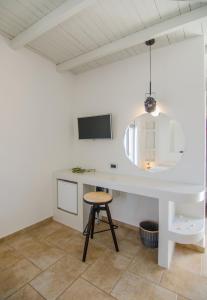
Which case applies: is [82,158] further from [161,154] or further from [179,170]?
[179,170]

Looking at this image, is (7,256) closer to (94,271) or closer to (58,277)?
(58,277)

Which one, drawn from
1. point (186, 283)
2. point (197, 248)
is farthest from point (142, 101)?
point (186, 283)

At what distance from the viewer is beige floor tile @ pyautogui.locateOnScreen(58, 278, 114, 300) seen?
4.83 feet

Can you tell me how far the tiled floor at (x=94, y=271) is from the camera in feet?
4.98

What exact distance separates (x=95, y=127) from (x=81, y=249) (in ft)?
5.91

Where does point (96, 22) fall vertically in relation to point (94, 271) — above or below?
above

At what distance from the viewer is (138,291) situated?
154 centimetres

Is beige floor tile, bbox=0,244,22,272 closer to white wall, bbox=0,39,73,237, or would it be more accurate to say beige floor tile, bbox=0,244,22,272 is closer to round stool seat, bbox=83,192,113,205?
white wall, bbox=0,39,73,237

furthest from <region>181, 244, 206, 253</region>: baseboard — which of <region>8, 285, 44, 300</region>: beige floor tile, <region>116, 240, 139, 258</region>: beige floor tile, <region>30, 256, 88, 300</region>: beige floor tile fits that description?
<region>8, 285, 44, 300</region>: beige floor tile

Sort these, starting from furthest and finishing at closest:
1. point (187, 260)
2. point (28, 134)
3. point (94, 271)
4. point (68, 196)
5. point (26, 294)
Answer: point (68, 196) < point (28, 134) < point (187, 260) < point (94, 271) < point (26, 294)

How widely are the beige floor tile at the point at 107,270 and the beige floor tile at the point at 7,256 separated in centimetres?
84

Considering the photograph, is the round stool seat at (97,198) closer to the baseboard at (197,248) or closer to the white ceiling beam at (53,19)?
the baseboard at (197,248)

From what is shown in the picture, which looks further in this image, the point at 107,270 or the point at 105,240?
the point at 105,240

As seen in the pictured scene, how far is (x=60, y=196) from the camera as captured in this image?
9.27 ft
